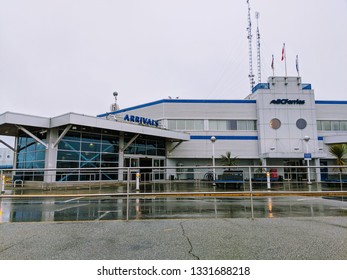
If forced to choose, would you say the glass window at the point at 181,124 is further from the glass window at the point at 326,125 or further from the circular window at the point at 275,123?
the glass window at the point at 326,125

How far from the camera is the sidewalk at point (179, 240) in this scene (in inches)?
140

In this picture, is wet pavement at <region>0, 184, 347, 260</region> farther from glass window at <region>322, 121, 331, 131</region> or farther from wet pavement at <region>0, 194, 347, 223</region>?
→ glass window at <region>322, 121, 331, 131</region>

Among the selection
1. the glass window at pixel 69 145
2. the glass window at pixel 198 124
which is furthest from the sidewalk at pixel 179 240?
the glass window at pixel 198 124

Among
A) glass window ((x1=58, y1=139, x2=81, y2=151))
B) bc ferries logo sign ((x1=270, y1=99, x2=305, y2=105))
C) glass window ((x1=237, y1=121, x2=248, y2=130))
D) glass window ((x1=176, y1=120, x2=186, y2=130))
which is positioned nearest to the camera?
glass window ((x1=58, y1=139, x2=81, y2=151))

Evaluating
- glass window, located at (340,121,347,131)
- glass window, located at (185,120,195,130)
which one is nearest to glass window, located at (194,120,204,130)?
glass window, located at (185,120,195,130)

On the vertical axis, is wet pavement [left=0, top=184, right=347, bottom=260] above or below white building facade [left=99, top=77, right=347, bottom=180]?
below

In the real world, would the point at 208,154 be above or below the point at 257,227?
above

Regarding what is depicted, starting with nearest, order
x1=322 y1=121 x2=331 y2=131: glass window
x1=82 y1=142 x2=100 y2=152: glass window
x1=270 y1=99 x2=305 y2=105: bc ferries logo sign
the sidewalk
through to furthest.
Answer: the sidewalk < x1=82 y1=142 x2=100 y2=152: glass window < x1=270 y1=99 x2=305 y2=105: bc ferries logo sign < x1=322 y1=121 x2=331 y2=131: glass window

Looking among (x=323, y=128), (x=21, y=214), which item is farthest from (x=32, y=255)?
(x=323, y=128)

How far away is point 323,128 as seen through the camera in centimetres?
3191

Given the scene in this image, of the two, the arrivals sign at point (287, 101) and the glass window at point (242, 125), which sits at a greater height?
the arrivals sign at point (287, 101)

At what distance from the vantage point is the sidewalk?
356cm
